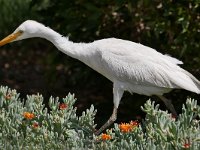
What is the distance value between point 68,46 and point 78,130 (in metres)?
1.24

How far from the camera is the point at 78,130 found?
17.2 feet

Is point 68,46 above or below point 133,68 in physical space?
above

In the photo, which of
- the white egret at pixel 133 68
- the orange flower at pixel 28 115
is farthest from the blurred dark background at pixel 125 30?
the orange flower at pixel 28 115

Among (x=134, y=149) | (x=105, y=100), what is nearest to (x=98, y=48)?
(x=134, y=149)

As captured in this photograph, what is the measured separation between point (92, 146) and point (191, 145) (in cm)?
76

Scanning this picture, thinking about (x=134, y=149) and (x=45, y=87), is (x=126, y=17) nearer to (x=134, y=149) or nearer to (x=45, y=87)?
(x=45, y=87)

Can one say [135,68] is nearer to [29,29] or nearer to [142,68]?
[142,68]

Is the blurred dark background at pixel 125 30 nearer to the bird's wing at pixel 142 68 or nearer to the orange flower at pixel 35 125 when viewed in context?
the bird's wing at pixel 142 68

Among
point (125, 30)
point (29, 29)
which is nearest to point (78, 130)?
point (29, 29)

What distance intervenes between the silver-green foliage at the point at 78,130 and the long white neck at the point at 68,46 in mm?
783

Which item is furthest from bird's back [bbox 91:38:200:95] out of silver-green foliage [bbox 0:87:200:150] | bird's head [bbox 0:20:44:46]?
silver-green foliage [bbox 0:87:200:150]

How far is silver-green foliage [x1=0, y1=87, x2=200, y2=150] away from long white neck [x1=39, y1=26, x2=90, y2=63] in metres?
0.78

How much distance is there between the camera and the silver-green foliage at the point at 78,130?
4.57 meters

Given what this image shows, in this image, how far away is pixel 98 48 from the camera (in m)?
6.12
